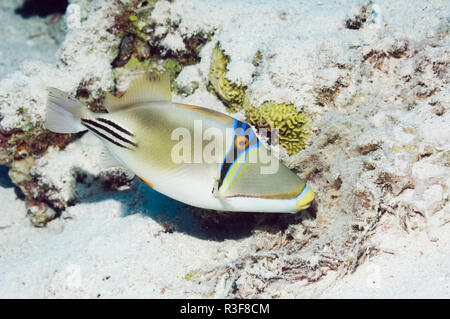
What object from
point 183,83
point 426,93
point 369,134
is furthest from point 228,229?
point 426,93

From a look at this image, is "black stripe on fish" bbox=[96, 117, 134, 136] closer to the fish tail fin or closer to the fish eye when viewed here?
the fish tail fin

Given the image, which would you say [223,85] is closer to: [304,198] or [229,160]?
[229,160]

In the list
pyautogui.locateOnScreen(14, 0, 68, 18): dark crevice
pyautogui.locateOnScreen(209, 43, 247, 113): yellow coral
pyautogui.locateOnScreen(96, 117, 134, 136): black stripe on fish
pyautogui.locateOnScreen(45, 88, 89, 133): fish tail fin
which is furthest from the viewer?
pyautogui.locateOnScreen(14, 0, 68, 18): dark crevice

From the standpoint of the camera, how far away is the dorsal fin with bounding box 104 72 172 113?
90.0 inches

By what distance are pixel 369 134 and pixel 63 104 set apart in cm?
224

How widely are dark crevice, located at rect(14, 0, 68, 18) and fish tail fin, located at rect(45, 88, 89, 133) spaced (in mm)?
8041

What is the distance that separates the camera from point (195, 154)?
2104mm

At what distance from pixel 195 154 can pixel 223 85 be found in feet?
4.86

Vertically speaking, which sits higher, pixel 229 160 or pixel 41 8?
pixel 229 160

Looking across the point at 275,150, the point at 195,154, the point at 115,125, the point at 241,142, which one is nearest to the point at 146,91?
the point at 115,125

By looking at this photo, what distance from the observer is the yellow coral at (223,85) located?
3.37 m

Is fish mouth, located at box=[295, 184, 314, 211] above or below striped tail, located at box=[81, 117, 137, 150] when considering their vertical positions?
below

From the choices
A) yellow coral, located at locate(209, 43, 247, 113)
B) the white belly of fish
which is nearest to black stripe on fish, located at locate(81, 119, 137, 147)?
the white belly of fish

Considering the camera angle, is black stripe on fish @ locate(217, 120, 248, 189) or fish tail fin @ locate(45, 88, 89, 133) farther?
fish tail fin @ locate(45, 88, 89, 133)
